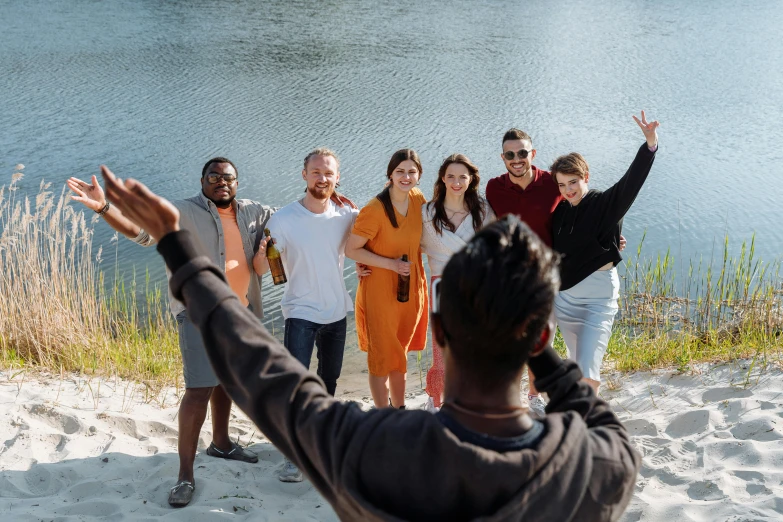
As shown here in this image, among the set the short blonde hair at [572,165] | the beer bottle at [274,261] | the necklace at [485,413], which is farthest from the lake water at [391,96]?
the necklace at [485,413]

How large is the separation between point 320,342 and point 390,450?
322cm

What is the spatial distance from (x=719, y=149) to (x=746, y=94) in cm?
314

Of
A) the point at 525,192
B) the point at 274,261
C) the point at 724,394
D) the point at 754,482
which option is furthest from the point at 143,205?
the point at 724,394

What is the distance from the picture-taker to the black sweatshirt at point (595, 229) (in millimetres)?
4453

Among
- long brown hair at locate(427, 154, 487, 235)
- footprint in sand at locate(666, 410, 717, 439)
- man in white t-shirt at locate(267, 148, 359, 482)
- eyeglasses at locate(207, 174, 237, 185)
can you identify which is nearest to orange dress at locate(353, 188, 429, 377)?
long brown hair at locate(427, 154, 487, 235)

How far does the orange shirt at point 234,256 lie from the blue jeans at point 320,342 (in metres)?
0.35

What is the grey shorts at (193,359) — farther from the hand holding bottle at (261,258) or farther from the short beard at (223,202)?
the short beard at (223,202)

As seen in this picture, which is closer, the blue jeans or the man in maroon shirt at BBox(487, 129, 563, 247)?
the blue jeans

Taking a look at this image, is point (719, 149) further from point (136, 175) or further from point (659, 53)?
point (136, 175)

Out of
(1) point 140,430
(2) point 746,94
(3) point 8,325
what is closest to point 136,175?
(3) point 8,325

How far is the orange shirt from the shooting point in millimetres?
4414

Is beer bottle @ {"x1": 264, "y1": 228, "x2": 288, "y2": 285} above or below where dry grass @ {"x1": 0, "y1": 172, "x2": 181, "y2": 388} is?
above

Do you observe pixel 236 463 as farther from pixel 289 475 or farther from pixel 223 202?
pixel 223 202

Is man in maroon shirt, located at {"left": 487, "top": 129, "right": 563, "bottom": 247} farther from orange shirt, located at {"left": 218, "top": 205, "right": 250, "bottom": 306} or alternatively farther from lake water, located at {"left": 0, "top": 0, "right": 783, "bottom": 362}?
lake water, located at {"left": 0, "top": 0, "right": 783, "bottom": 362}
